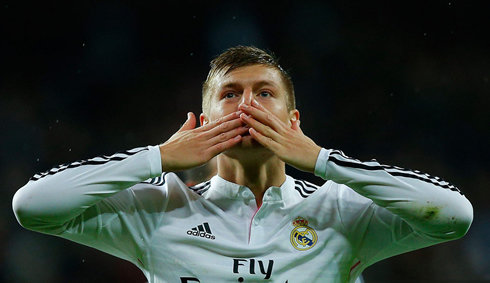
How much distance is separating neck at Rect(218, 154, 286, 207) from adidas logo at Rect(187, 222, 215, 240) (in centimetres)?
32

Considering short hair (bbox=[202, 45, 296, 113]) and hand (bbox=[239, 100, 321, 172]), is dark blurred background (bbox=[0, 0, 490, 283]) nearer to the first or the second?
short hair (bbox=[202, 45, 296, 113])

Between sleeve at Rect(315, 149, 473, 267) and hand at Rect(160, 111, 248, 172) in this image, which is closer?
sleeve at Rect(315, 149, 473, 267)

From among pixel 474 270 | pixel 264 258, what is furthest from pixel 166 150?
pixel 474 270

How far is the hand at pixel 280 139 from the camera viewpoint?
1940mm

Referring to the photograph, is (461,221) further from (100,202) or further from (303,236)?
(100,202)

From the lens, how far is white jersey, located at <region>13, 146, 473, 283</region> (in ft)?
6.03

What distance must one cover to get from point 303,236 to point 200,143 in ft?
2.04

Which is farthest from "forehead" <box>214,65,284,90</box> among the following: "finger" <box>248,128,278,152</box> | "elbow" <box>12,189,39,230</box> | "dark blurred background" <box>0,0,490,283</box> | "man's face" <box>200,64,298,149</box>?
"dark blurred background" <box>0,0,490,283</box>

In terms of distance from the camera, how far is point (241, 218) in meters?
2.13

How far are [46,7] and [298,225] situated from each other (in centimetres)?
525

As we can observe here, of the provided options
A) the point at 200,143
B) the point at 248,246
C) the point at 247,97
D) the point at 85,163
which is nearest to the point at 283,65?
the point at 247,97

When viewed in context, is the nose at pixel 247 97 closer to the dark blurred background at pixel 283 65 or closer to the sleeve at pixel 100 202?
the sleeve at pixel 100 202

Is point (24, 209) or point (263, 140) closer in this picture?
point (24, 209)

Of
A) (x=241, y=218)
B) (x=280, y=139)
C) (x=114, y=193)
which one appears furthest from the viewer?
(x=241, y=218)
